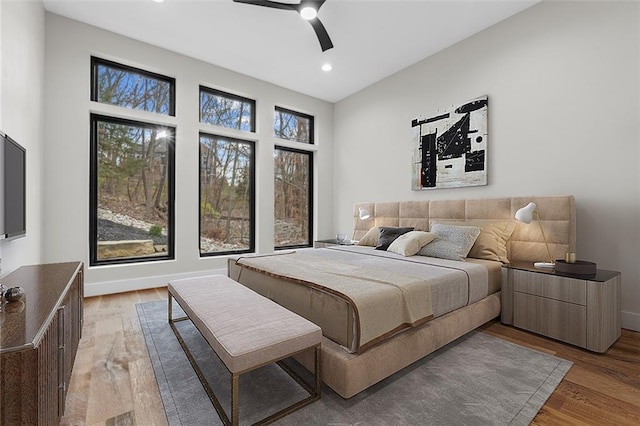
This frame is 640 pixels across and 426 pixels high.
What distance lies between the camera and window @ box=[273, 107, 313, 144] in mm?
5309

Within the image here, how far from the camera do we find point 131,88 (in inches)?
155

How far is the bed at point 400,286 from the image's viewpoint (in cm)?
165

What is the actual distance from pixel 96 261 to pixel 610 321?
5347mm

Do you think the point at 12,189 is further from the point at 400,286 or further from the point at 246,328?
the point at 400,286

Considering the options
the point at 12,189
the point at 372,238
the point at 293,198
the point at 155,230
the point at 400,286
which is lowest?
the point at 400,286

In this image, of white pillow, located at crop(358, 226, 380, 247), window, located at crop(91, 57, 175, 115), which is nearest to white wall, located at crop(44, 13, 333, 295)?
window, located at crop(91, 57, 175, 115)

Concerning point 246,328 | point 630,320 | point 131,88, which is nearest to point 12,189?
point 246,328

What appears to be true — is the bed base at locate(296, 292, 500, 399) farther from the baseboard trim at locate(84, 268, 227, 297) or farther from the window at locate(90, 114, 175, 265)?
the window at locate(90, 114, 175, 265)

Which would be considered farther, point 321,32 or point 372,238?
point 372,238

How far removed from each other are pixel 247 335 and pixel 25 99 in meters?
2.99

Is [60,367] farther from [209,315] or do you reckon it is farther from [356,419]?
[356,419]

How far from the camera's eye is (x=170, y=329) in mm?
2592

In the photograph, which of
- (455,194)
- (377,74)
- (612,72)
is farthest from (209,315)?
(377,74)

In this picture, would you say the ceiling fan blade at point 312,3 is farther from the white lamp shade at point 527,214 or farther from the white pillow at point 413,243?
the white lamp shade at point 527,214
